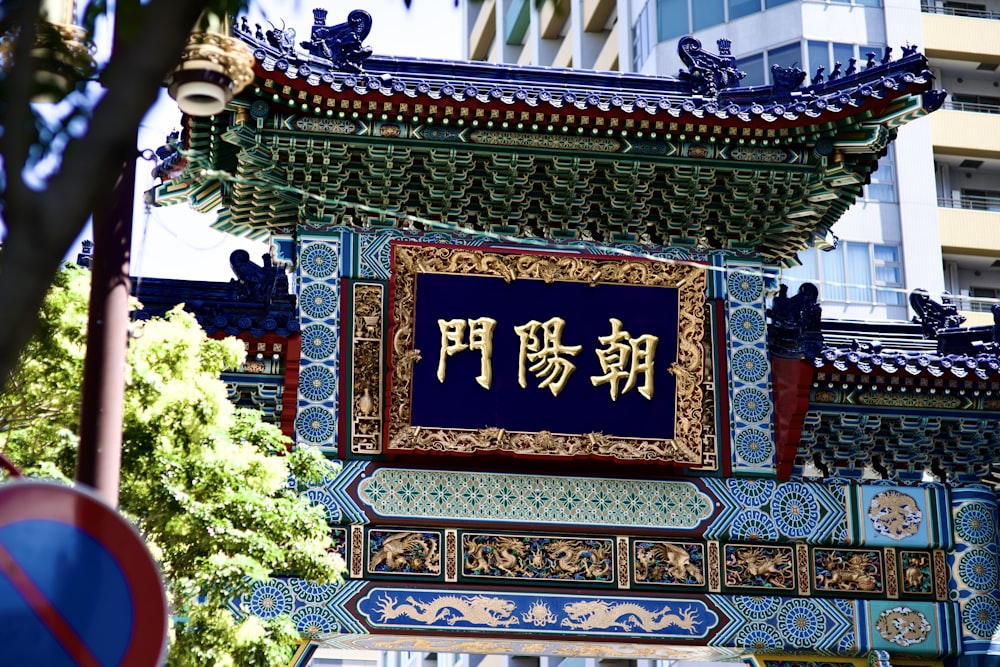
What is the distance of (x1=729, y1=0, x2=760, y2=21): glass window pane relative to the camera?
29.5 m

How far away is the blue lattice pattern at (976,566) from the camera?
14.2 meters

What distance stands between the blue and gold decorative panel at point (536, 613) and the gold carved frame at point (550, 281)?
1193 millimetres

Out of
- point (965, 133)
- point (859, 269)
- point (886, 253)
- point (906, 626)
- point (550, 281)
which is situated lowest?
point (906, 626)

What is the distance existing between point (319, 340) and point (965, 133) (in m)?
20.5

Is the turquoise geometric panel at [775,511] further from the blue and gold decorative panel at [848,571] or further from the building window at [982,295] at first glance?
the building window at [982,295]

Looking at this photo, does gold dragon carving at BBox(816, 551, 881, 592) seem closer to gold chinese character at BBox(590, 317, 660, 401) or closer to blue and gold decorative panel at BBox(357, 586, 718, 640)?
blue and gold decorative panel at BBox(357, 586, 718, 640)

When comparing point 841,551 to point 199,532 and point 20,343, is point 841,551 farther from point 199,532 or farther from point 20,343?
point 20,343

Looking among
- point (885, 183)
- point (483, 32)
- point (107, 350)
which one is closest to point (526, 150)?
point (107, 350)

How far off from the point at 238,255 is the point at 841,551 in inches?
229

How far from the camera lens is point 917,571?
14.3 metres

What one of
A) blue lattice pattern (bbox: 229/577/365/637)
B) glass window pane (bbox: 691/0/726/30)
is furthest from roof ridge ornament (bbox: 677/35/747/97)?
glass window pane (bbox: 691/0/726/30)

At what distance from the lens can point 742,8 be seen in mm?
29578

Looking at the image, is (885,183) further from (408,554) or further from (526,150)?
(408,554)

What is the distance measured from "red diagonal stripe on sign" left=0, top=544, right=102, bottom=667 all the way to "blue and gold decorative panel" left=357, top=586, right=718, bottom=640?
9.26 meters
